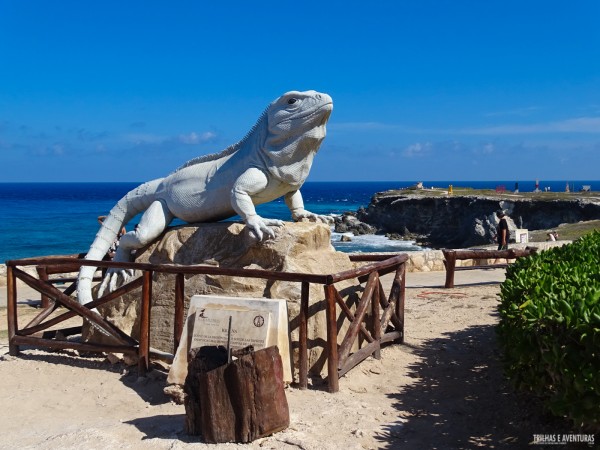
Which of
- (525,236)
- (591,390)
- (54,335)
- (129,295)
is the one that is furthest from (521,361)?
(525,236)

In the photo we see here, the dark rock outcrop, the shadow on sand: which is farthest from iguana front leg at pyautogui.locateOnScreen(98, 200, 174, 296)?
the dark rock outcrop

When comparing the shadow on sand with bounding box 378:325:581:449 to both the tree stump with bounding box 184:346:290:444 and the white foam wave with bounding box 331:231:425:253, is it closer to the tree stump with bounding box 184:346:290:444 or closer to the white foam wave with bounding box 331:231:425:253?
the tree stump with bounding box 184:346:290:444

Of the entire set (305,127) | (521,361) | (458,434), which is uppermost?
(305,127)

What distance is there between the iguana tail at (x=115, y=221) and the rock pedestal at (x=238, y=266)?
52 cm

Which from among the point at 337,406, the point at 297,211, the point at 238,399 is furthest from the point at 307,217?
the point at 238,399

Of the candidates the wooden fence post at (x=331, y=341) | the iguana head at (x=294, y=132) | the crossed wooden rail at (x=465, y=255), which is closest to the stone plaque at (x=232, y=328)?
the wooden fence post at (x=331, y=341)

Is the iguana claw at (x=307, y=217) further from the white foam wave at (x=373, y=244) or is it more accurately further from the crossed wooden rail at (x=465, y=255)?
the white foam wave at (x=373, y=244)

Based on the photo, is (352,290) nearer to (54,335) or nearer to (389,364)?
(389,364)

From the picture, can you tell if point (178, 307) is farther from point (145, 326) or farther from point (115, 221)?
point (115, 221)

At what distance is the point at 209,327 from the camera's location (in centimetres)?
543

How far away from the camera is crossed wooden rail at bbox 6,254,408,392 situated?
219 inches

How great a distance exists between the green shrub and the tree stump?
6.16 feet

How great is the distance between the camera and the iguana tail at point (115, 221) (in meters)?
7.61

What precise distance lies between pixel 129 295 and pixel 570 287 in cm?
495
